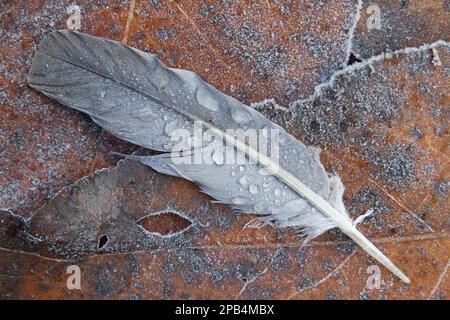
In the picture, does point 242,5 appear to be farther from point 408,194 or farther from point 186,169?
point 408,194

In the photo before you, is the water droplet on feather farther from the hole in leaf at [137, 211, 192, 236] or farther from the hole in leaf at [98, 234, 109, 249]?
the hole in leaf at [98, 234, 109, 249]

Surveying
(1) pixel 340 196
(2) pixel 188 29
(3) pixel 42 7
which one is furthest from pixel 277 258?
(3) pixel 42 7

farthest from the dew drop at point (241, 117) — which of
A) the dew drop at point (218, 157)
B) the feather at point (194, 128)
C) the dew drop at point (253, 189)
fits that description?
the dew drop at point (253, 189)

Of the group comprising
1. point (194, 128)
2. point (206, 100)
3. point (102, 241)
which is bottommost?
point (102, 241)

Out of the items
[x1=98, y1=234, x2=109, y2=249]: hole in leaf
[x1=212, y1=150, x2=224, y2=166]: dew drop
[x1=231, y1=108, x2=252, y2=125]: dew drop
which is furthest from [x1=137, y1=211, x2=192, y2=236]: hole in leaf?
[x1=231, y1=108, x2=252, y2=125]: dew drop

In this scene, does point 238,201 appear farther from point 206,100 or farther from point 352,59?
point 352,59

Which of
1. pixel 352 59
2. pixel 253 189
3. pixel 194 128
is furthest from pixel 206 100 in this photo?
pixel 352 59

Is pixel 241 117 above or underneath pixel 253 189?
above
